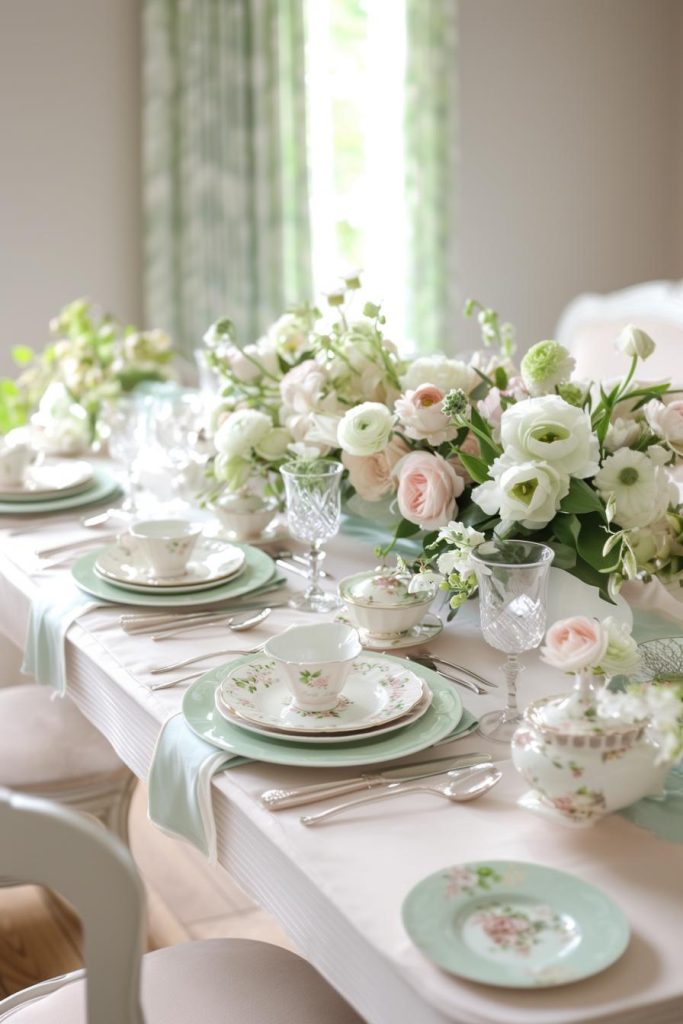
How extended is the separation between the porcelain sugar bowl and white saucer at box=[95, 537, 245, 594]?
69cm

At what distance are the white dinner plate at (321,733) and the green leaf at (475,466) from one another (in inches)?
13.5

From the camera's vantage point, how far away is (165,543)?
1.63 meters

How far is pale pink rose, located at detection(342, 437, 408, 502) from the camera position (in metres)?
1.62

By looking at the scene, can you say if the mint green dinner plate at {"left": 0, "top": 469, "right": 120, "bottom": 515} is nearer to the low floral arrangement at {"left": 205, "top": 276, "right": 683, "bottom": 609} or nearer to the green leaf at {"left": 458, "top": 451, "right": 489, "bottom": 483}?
the low floral arrangement at {"left": 205, "top": 276, "right": 683, "bottom": 609}

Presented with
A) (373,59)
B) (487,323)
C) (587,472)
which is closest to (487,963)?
(587,472)

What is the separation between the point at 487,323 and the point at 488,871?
42.4 inches

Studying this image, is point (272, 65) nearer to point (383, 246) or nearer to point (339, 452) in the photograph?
Result: point (383, 246)

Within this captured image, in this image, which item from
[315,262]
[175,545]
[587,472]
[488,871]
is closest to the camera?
[488,871]

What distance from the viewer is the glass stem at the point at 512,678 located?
120 cm

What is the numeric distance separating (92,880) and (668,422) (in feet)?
2.87

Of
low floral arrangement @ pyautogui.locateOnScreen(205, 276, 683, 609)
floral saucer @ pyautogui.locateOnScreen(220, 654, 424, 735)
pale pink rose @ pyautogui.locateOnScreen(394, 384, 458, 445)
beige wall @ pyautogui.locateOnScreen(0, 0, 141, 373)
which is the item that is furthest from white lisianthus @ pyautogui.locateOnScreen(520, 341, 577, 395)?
beige wall @ pyautogui.locateOnScreen(0, 0, 141, 373)

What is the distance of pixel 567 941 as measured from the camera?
0.85 metres

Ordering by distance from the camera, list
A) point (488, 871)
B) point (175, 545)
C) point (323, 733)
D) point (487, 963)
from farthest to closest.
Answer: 1. point (175, 545)
2. point (323, 733)
3. point (488, 871)
4. point (487, 963)

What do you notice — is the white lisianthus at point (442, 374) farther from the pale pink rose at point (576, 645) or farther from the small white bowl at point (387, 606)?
the pale pink rose at point (576, 645)
